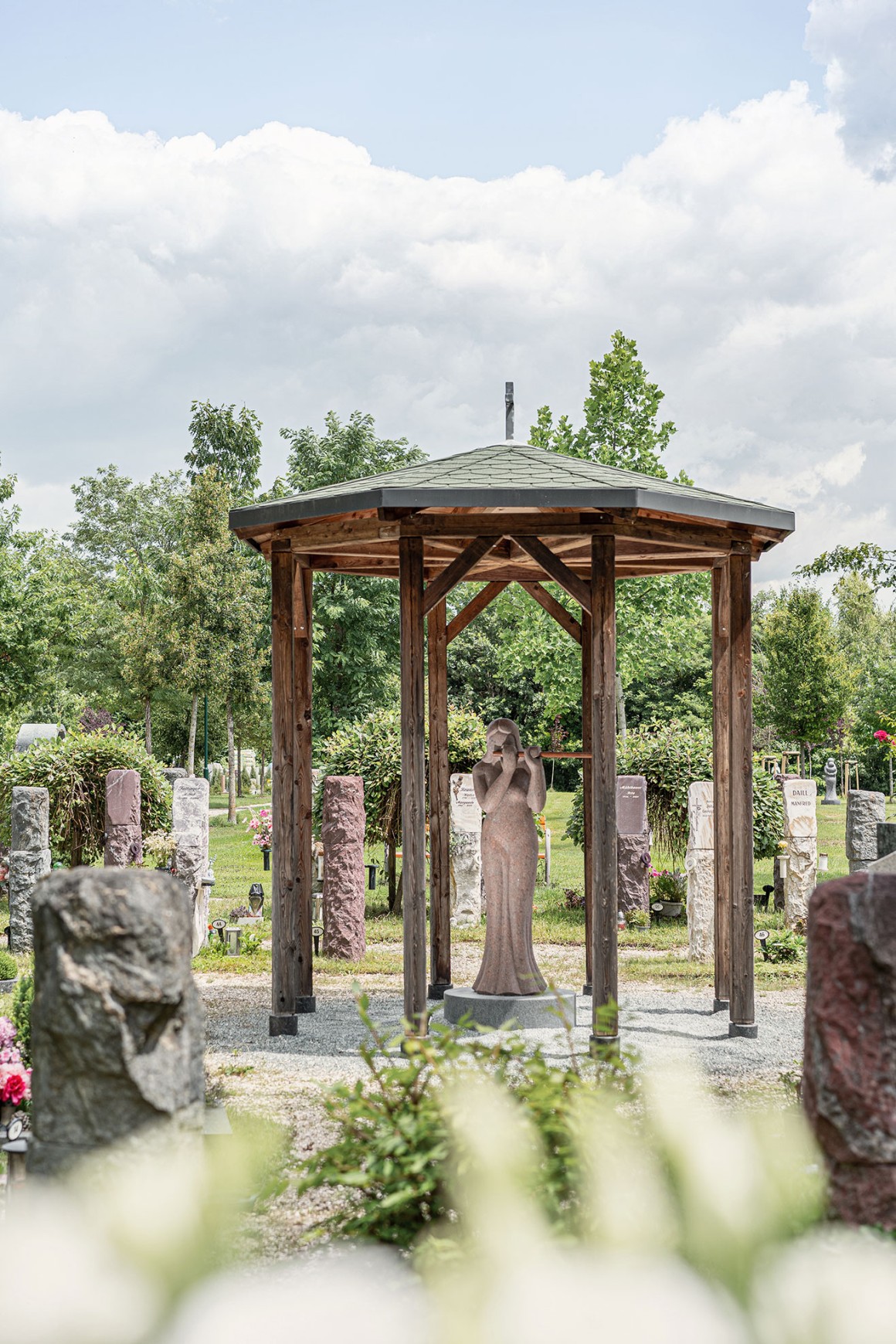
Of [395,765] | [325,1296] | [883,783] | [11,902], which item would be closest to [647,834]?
[395,765]

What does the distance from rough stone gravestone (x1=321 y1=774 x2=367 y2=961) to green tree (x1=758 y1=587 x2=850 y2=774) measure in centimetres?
2742

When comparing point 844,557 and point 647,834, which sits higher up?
point 844,557

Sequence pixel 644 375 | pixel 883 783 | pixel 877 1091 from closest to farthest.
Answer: pixel 877 1091
pixel 644 375
pixel 883 783

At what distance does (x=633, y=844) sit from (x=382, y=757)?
127 inches

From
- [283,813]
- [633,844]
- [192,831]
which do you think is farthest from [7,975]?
[633,844]

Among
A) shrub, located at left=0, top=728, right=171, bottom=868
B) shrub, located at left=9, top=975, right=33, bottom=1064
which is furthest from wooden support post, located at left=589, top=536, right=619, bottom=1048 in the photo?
shrub, located at left=0, top=728, right=171, bottom=868

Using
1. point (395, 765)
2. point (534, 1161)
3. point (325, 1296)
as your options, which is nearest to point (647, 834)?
point (395, 765)

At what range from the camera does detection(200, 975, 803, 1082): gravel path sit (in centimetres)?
815

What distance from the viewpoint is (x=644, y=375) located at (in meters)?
20.1

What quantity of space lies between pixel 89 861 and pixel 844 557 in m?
10.9

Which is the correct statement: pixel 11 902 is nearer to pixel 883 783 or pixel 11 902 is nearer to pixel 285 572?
pixel 285 572

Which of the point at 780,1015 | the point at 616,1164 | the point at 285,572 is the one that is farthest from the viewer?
the point at 780,1015

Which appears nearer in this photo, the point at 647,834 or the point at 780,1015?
the point at 780,1015

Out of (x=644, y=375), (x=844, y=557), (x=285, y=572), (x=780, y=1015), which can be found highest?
(x=644, y=375)
